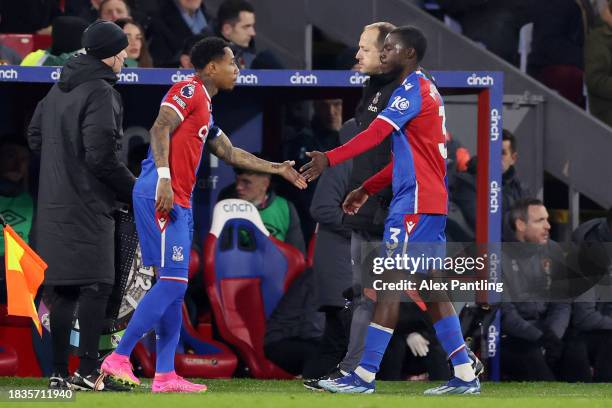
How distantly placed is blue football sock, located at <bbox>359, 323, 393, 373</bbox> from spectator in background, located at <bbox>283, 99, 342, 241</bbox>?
9.70 ft

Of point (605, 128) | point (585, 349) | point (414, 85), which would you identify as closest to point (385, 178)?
point (414, 85)

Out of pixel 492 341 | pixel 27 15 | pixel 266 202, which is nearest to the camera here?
pixel 492 341

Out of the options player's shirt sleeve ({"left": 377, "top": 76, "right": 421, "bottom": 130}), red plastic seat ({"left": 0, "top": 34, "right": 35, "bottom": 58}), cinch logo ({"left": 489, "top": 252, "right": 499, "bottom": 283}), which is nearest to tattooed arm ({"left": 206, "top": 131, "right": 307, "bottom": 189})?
player's shirt sleeve ({"left": 377, "top": 76, "right": 421, "bottom": 130})

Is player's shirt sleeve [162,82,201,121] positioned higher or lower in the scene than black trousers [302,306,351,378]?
higher

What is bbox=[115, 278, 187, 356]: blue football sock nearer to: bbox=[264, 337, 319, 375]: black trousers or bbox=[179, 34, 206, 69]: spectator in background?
bbox=[264, 337, 319, 375]: black trousers

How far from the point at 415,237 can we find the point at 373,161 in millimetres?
880

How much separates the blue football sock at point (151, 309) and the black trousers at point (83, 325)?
1.10ft

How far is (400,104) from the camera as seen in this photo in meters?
8.81

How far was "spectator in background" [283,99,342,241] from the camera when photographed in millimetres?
11719

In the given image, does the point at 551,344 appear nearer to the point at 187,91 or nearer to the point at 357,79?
the point at 357,79

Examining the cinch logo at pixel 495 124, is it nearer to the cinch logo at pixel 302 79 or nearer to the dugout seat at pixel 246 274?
the cinch logo at pixel 302 79

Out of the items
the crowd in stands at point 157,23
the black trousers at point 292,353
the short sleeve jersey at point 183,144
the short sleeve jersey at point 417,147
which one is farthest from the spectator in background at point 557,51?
the short sleeve jersey at point 183,144

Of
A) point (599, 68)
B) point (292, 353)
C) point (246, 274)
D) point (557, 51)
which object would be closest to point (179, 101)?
point (246, 274)

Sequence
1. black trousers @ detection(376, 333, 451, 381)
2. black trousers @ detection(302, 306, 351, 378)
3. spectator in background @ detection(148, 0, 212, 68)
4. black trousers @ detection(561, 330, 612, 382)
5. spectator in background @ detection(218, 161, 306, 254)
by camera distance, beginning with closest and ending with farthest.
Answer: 1. black trousers @ detection(302, 306, 351, 378)
2. black trousers @ detection(376, 333, 451, 381)
3. black trousers @ detection(561, 330, 612, 382)
4. spectator in background @ detection(218, 161, 306, 254)
5. spectator in background @ detection(148, 0, 212, 68)
